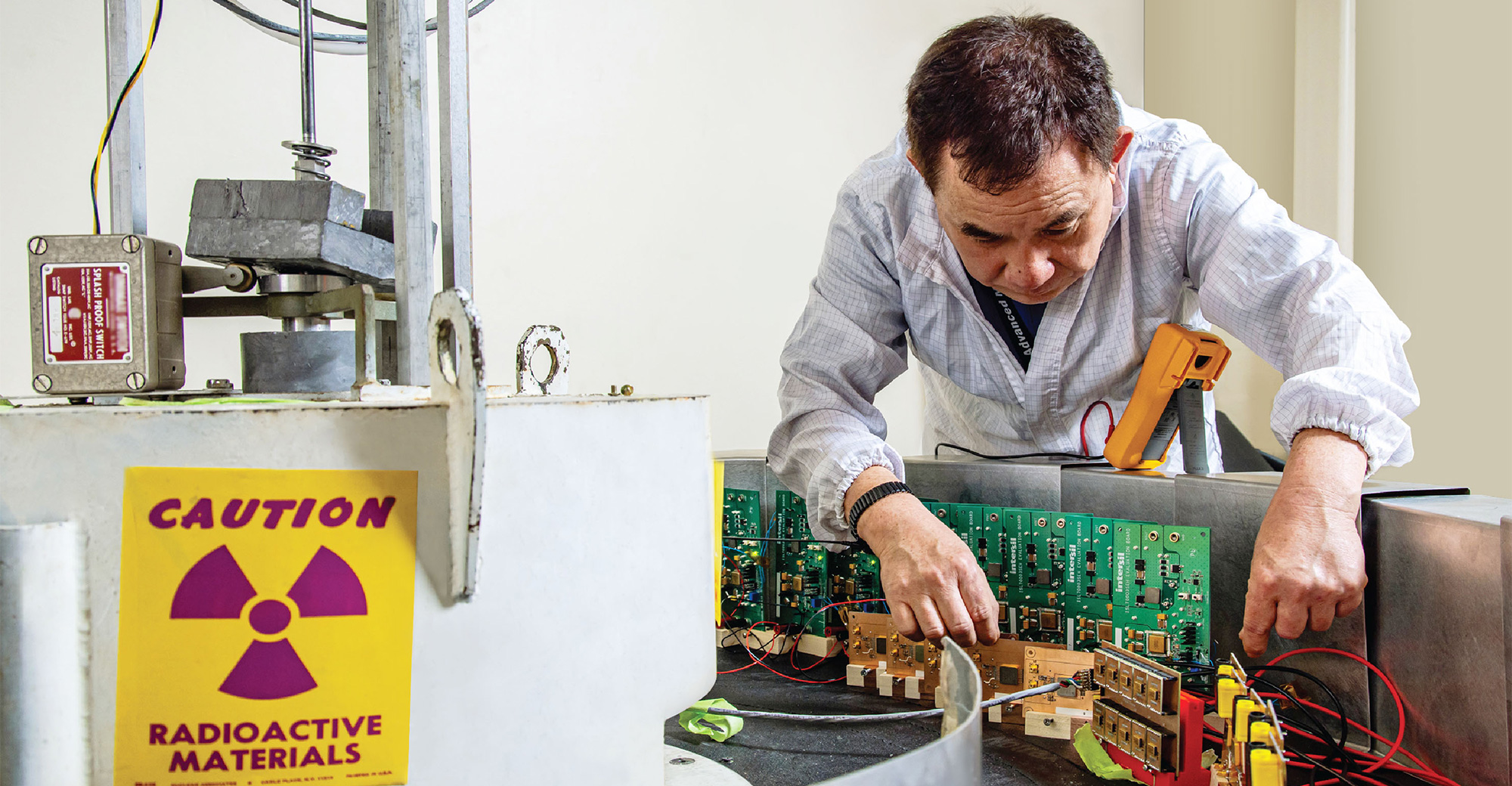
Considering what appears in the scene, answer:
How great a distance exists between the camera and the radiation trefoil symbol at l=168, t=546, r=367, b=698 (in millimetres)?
426

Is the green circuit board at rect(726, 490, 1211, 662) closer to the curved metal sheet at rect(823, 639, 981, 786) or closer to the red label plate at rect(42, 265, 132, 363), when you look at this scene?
the curved metal sheet at rect(823, 639, 981, 786)

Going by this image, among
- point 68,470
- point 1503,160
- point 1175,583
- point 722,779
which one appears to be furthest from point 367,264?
point 1503,160

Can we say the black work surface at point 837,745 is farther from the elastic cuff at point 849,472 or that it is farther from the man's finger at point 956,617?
the elastic cuff at point 849,472

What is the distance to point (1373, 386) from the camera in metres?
0.87

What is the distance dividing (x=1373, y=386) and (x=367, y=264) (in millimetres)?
905

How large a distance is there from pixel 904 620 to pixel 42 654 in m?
0.72

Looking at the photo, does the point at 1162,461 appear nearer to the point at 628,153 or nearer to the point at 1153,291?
the point at 1153,291

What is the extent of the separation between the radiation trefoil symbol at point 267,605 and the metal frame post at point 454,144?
0.24 m

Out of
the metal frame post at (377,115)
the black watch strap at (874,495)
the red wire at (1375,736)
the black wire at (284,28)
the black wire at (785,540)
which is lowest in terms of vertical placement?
the red wire at (1375,736)

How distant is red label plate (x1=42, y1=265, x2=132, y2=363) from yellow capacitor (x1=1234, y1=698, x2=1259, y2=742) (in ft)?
2.61

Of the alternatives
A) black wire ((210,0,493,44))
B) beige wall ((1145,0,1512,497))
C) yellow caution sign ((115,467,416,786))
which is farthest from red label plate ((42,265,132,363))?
beige wall ((1145,0,1512,497))

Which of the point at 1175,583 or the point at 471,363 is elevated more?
the point at 471,363

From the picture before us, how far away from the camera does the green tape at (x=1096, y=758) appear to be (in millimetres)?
764

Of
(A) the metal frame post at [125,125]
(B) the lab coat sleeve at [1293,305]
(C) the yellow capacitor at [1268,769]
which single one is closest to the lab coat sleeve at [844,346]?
(B) the lab coat sleeve at [1293,305]
